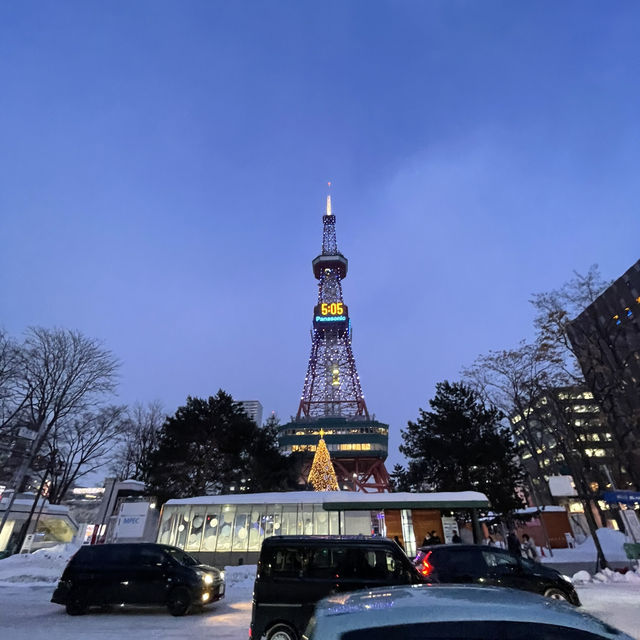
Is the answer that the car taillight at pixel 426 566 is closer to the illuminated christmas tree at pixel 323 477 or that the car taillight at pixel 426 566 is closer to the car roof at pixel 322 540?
the car roof at pixel 322 540

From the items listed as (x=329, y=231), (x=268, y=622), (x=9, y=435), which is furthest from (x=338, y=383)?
(x=268, y=622)

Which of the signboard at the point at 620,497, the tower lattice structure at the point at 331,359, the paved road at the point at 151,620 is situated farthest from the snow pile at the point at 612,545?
the tower lattice structure at the point at 331,359

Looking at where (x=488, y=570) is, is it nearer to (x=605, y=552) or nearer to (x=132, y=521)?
(x=605, y=552)

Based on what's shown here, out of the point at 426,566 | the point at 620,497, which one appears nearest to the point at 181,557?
the point at 426,566

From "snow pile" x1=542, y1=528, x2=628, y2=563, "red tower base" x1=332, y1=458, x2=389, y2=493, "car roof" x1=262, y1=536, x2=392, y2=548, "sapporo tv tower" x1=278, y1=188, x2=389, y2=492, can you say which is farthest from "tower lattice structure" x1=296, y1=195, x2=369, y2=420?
"car roof" x1=262, y1=536, x2=392, y2=548

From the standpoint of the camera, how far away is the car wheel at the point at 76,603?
10.3 m

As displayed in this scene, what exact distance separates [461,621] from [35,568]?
75.6ft

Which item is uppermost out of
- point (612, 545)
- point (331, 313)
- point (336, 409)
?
point (331, 313)

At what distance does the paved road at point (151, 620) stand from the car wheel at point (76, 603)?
0.24 meters

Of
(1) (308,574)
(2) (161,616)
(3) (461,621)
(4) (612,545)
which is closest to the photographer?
(3) (461,621)

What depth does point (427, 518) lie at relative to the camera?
22.0 m

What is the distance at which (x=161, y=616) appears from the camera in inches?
402

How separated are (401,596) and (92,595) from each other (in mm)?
11605

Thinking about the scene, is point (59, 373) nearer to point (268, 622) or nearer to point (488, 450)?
point (268, 622)
